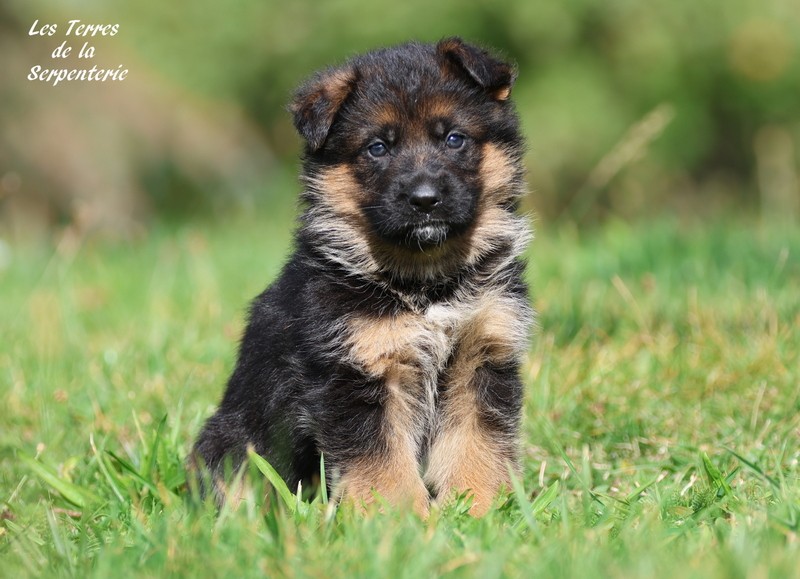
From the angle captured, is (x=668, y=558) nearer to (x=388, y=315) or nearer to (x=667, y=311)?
(x=388, y=315)

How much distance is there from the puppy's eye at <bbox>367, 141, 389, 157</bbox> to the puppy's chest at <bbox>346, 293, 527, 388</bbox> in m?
0.59

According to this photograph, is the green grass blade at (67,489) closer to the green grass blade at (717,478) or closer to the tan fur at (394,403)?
the tan fur at (394,403)

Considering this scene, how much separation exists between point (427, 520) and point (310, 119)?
1500 mm

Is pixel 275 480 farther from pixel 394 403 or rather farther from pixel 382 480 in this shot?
pixel 394 403

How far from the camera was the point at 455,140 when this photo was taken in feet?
12.2

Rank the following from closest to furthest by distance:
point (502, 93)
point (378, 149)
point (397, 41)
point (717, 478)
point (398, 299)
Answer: point (717, 478)
point (398, 299)
point (378, 149)
point (502, 93)
point (397, 41)

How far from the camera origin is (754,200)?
42.7 ft

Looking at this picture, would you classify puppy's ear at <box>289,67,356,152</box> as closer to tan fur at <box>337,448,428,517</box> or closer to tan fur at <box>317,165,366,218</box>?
tan fur at <box>317,165,366,218</box>

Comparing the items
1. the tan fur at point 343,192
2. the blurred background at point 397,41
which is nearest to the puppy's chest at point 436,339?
the tan fur at point 343,192

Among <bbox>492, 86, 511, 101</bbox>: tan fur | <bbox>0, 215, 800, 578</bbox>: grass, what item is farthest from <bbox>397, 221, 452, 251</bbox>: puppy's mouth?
<bbox>0, 215, 800, 578</bbox>: grass

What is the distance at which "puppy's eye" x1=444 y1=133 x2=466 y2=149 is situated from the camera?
372 cm

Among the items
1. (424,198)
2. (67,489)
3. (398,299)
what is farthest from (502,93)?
(67,489)

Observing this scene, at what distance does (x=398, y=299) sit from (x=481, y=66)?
0.89 m

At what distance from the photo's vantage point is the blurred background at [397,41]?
1161 centimetres
